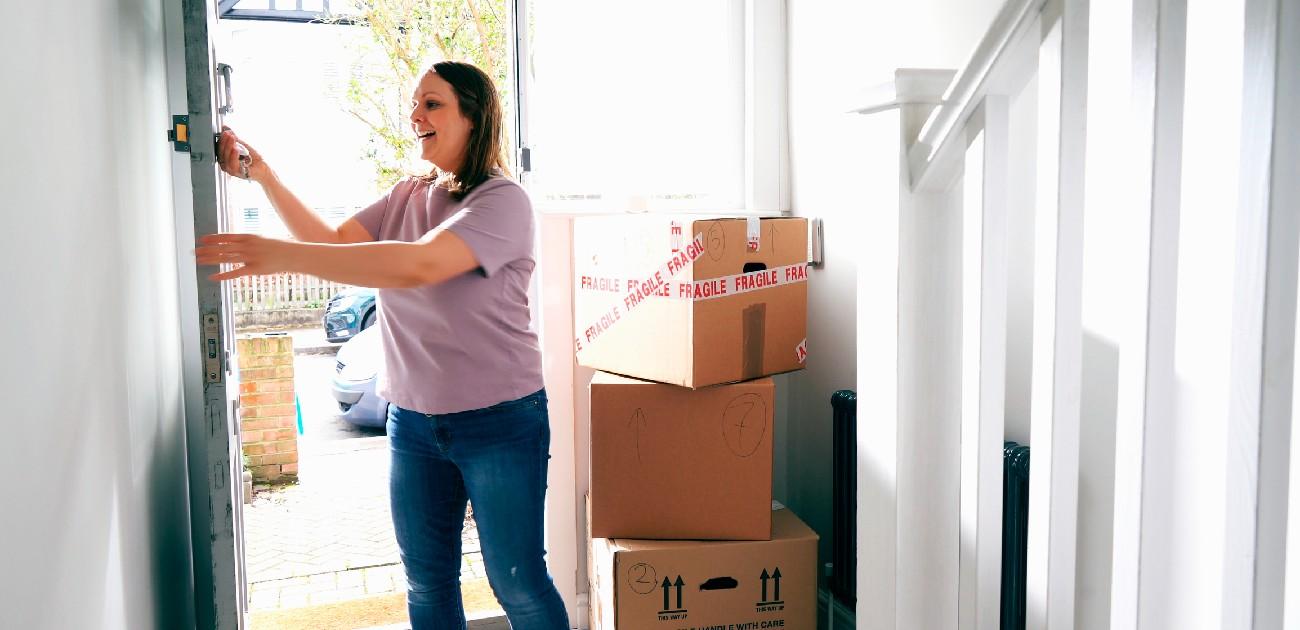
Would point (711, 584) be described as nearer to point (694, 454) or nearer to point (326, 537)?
point (694, 454)

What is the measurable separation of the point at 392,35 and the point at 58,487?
16.1ft

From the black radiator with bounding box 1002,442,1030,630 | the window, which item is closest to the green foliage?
the window

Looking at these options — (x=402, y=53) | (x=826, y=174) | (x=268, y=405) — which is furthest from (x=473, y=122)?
(x=402, y=53)

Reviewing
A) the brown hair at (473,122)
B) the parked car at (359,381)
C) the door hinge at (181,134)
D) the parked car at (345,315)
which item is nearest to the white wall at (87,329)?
the door hinge at (181,134)

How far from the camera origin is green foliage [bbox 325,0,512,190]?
201 inches

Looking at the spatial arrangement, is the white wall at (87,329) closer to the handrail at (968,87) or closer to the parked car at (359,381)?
the handrail at (968,87)

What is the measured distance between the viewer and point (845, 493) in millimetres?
2381

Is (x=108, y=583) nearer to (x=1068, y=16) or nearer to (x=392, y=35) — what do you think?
(x=1068, y=16)

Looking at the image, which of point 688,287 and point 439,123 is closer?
point 439,123

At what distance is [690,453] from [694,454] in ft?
0.03

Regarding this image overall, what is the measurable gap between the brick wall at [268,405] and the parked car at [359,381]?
2.48 ft

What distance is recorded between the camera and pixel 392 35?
214 inches

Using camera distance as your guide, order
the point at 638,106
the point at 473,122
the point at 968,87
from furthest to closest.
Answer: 1. the point at 638,106
2. the point at 473,122
3. the point at 968,87

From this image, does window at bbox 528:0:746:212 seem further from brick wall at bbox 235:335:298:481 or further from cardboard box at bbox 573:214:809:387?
brick wall at bbox 235:335:298:481
